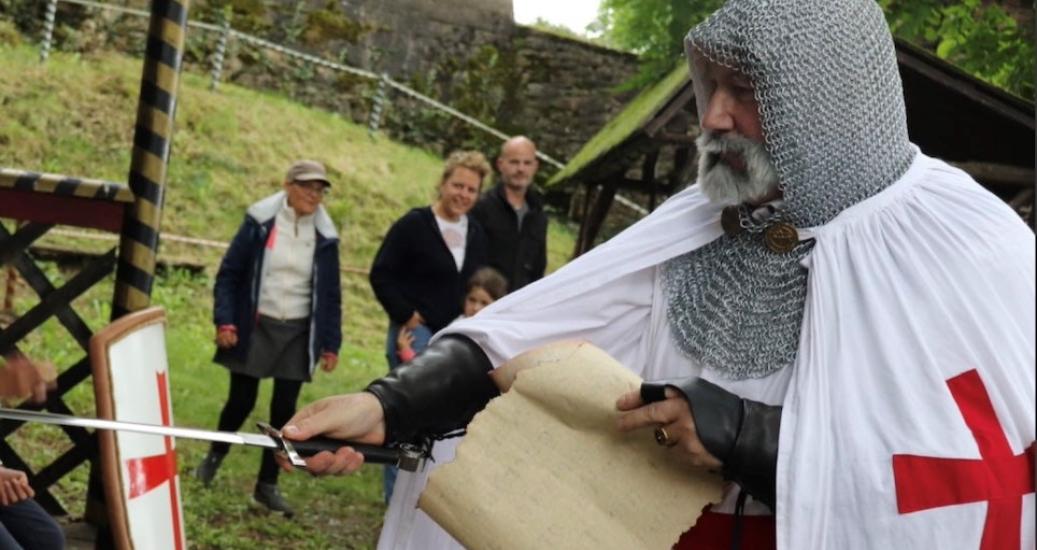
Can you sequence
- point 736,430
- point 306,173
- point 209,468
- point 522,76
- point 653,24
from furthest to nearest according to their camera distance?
point 522,76 → point 653,24 → point 209,468 → point 306,173 → point 736,430

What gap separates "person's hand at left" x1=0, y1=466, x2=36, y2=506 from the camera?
4070 millimetres

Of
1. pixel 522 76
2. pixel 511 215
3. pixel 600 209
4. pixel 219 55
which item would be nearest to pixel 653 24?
pixel 600 209

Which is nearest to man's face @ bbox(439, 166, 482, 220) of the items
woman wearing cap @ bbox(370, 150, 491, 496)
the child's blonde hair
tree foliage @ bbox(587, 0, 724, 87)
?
woman wearing cap @ bbox(370, 150, 491, 496)

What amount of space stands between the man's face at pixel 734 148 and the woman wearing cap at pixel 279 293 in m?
4.81

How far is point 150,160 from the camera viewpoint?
557cm

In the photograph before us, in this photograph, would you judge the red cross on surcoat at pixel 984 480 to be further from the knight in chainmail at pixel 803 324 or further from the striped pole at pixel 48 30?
the striped pole at pixel 48 30

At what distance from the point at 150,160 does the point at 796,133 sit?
335 centimetres

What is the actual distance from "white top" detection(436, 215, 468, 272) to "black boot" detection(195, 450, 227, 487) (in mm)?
1652

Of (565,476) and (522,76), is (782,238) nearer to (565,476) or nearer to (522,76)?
(565,476)

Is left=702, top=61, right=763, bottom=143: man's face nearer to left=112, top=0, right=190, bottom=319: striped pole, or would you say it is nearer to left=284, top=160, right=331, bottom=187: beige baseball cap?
left=112, top=0, right=190, bottom=319: striped pole

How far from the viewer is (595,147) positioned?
12281mm

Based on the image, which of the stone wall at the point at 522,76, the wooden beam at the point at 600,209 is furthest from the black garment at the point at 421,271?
the stone wall at the point at 522,76

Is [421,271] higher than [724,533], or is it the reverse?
[724,533]

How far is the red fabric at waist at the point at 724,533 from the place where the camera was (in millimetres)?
2668
